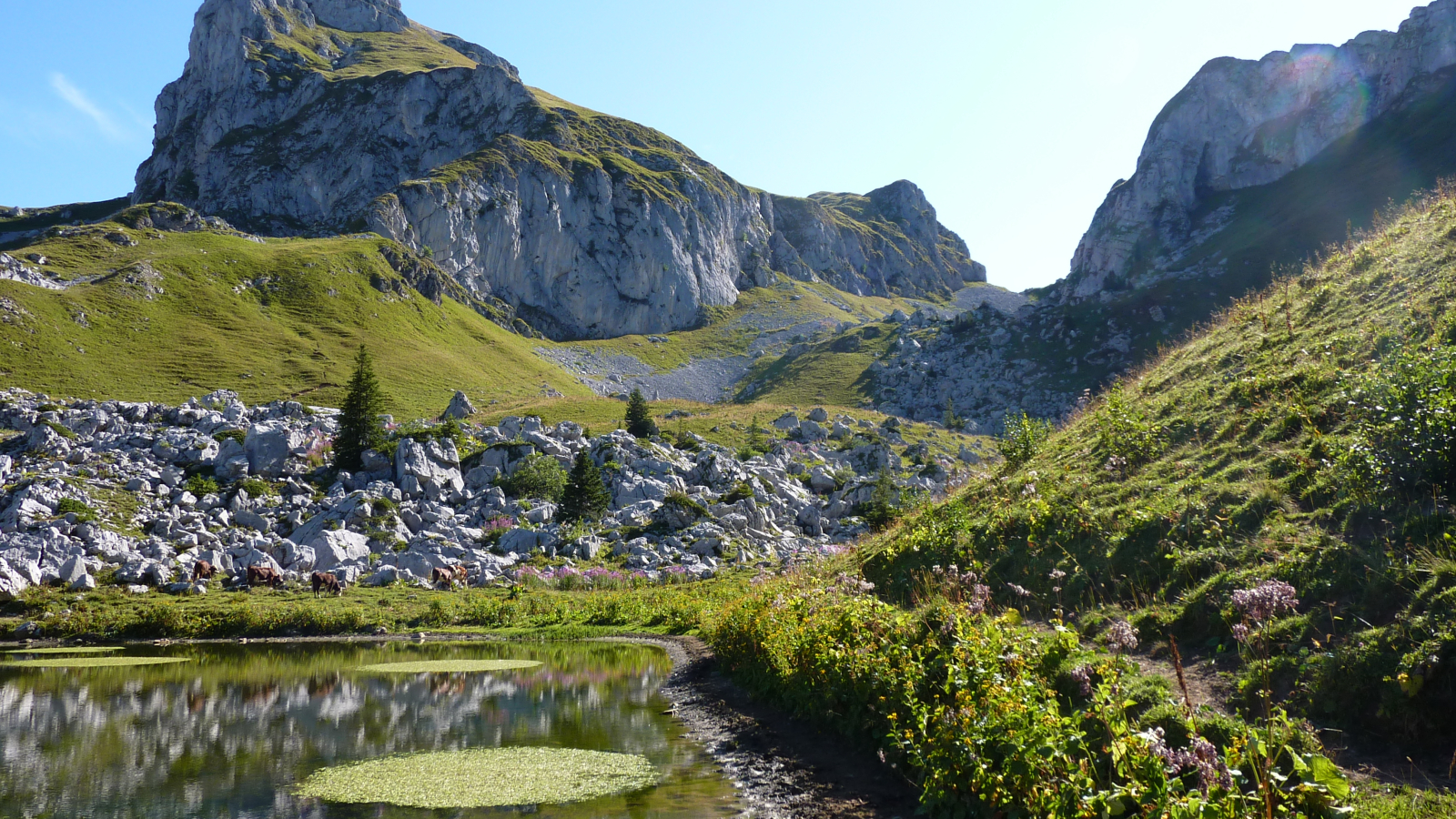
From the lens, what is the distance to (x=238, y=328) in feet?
403

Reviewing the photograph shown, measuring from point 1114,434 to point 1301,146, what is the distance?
213486mm

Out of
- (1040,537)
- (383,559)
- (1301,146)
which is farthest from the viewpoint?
(1301,146)

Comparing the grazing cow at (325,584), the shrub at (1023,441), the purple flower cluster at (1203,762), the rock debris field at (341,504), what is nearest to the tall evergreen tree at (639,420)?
the rock debris field at (341,504)

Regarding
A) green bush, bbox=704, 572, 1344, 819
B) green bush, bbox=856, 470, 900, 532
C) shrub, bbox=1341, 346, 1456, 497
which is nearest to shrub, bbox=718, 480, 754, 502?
green bush, bbox=856, 470, 900, 532

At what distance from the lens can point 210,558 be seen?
4266 cm

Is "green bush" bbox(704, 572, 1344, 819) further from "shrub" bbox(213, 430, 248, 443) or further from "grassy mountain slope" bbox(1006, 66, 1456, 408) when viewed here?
"grassy mountain slope" bbox(1006, 66, 1456, 408)

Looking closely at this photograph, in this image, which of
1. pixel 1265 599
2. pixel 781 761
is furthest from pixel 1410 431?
pixel 781 761

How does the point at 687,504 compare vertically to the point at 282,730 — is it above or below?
above

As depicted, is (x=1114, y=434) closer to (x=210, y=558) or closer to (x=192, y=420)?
(x=210, y=558)

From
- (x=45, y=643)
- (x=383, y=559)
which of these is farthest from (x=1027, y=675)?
(x=383, y=559)

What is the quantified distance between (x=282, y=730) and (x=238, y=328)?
129m

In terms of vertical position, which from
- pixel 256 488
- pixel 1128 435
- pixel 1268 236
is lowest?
pixel 256 488

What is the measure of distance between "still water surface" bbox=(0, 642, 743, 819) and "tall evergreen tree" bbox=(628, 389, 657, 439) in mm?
57146

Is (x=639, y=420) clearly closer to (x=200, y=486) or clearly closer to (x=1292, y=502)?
(x=200, y=486)
